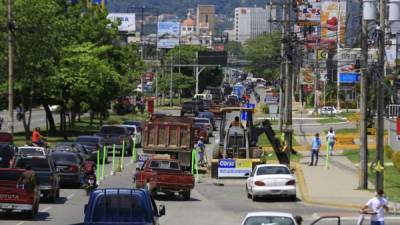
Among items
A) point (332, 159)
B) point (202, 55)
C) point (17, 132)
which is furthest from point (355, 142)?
point (202, 55)

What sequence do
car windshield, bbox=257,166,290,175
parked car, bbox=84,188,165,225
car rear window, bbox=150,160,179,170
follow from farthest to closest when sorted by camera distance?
1. car rear window, bbox=150,160,179,170
2. car windshield, bbox=257,166,290,175
3. parked car, bbox=84,188,165,225

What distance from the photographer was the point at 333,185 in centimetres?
4116

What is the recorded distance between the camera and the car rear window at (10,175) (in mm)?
29573

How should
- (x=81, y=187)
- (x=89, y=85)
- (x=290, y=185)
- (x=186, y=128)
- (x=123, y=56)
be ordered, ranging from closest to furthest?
(x=290, y=185) → (x=81, y=187) → (x=186, y=128) → (x=89, y=85) → (x=123, y=56)

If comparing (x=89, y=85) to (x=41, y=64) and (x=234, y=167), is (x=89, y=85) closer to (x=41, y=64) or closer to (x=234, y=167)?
(x=41, y=64)

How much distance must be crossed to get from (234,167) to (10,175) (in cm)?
1740

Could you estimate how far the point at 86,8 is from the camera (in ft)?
271

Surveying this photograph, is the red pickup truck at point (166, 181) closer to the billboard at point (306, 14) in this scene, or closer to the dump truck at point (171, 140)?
the dump truck at point (171, 140)

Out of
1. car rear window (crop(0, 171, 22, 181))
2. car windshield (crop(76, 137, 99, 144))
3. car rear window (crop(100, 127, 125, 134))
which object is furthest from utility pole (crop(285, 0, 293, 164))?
car rear window (crop(0, 171, 22, 181))

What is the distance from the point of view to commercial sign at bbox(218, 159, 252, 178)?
45.5 m

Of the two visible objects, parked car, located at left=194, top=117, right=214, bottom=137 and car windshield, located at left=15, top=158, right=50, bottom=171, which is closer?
car windshield, located at left=15, top=158, right=50, bottom=171

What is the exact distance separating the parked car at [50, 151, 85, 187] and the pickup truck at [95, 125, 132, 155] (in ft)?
58.4

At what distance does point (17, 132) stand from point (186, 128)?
31961 millimetres

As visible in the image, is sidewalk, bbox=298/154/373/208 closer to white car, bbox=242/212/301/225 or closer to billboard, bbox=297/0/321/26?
white car, bbox=242/212/301/225
